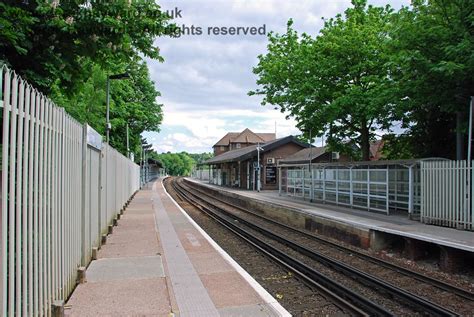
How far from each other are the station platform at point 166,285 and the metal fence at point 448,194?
7038 mm

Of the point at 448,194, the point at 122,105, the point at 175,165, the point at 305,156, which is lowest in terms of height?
the point at 448,194

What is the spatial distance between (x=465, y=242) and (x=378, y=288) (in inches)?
115

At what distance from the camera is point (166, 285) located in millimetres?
6125

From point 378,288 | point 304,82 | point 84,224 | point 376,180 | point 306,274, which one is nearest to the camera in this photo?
point 84,224

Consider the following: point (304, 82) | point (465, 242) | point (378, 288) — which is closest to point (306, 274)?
point (378, 288)

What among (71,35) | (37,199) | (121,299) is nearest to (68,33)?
(71,35)

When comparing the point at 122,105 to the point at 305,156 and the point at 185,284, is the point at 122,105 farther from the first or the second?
the point at 185,284

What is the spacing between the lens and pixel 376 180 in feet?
55.7

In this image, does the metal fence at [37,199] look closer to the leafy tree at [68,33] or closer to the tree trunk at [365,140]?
the leafy tree at [68,33]

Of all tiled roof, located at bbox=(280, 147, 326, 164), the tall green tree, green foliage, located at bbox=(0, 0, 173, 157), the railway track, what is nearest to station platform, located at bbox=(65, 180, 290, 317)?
the railway track

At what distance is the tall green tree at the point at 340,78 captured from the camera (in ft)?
64.1

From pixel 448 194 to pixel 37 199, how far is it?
11496mm

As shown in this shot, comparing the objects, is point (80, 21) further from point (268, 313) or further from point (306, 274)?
point (306, 274)

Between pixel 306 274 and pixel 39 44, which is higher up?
pixel 39 44
